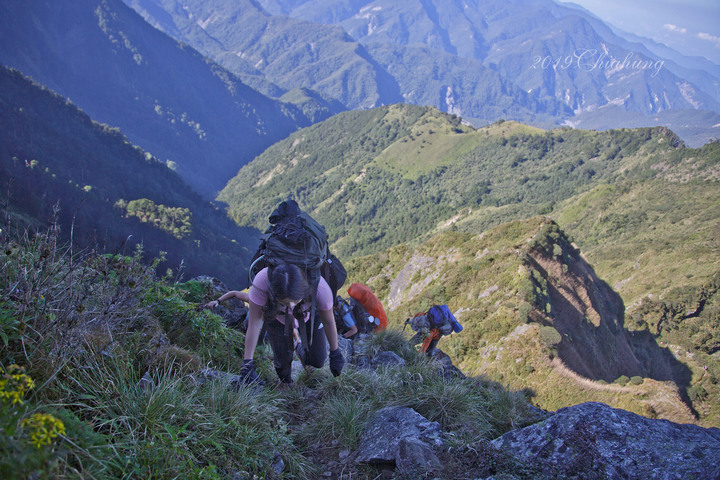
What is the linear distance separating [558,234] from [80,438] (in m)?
22.2

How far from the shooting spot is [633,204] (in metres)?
66.1

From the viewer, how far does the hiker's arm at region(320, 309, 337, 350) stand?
3.94 meters

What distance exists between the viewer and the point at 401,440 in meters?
2.95

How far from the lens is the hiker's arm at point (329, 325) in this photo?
394 centimetres

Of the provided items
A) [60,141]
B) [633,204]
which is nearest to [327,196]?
[60,141]

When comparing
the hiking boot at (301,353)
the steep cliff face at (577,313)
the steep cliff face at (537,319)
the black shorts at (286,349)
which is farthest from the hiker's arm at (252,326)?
the steep cliff face at (577,313)

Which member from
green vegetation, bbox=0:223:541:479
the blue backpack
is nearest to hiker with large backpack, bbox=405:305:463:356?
the blue backpack

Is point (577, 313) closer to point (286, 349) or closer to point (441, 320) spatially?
point (441, 320)

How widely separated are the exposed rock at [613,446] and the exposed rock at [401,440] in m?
0.55

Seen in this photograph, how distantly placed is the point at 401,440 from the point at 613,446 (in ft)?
4.91

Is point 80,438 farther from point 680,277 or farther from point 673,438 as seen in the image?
point 680,277

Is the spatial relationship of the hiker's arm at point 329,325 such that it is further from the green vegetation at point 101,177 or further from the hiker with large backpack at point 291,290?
the green vegetation at point 101,177

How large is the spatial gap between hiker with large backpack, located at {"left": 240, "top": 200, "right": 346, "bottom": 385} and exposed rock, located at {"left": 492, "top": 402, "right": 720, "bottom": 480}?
6.51 feet

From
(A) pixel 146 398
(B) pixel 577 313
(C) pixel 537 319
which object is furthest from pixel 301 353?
(B) pixel 577 313
